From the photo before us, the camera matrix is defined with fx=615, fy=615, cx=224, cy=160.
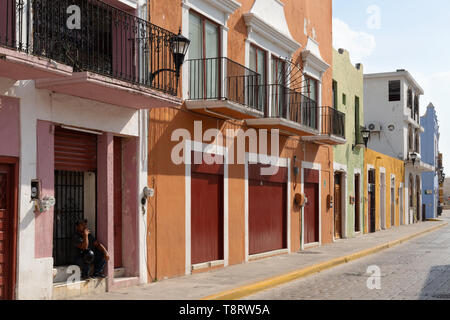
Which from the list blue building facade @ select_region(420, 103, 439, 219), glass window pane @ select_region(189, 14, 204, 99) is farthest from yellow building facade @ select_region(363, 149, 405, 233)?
glass window pane @ select_region(189, 14, 204, 99)

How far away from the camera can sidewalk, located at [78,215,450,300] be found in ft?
32.7

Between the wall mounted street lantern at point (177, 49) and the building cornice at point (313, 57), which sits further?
the building cornice at point (313, 57)

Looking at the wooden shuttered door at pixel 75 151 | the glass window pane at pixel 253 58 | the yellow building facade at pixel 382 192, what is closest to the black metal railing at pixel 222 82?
the glass window pane at pixel 253 58

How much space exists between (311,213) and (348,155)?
18.4 feet

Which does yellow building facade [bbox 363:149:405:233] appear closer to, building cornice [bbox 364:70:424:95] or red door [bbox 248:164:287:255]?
building cornice [bbox 364:70:424:95]

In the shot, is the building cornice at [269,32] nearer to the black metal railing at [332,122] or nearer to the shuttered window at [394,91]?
the black metal railing at [332,122]

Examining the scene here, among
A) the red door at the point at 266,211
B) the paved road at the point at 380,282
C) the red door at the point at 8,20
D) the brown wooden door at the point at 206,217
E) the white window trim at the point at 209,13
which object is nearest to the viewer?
the red door at the point at 8,20

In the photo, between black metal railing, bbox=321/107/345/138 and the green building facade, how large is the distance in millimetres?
1923

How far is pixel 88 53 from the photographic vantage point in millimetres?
9281

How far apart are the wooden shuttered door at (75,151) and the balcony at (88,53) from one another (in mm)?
688

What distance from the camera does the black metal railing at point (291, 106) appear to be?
54.2 feet

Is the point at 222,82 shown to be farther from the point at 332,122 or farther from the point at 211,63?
the point at 332,122

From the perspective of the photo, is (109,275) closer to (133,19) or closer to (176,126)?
(176,126)

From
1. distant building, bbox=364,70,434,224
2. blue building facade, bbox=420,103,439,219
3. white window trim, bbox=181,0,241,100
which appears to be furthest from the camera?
blue building facade, bbox=420,103,439,219
